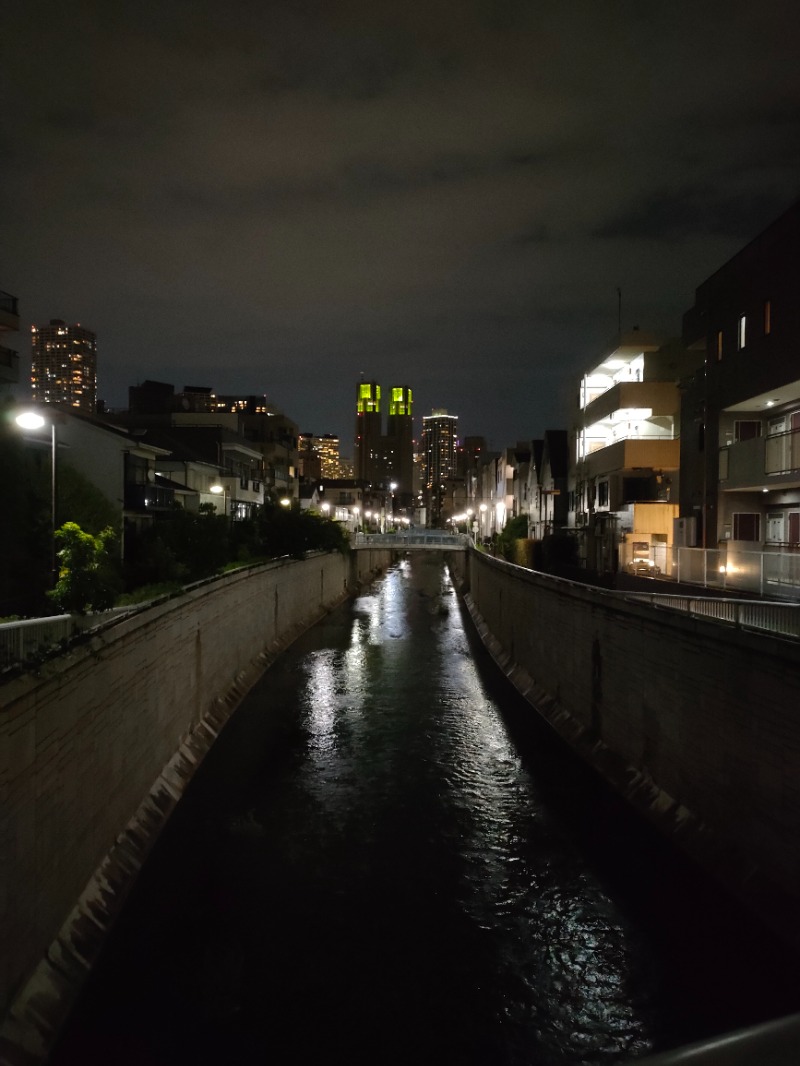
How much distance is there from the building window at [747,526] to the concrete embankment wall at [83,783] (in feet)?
51.9

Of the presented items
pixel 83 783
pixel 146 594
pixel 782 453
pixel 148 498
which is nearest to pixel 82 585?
pixel 83 783

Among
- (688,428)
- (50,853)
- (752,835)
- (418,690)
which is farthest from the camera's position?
(418,690)

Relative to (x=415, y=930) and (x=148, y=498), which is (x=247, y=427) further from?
(x=415, y=930)

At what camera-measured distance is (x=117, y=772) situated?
41.9 feet

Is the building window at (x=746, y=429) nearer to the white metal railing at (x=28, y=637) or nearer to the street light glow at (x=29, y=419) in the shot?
the street light glow at (x=29, y=419)

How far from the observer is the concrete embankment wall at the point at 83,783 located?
27.7ft

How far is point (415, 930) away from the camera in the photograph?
11.0 meters

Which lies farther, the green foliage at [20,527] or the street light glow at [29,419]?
the green foliage at [20,527]

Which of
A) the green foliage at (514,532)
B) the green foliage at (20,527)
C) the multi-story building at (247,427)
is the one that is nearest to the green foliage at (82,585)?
the green foliage at (20,527)

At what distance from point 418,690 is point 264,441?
161ft

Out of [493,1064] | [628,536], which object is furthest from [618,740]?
[628,536]

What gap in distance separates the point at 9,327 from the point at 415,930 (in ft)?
78.8

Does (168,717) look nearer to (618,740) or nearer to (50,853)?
(50,853)

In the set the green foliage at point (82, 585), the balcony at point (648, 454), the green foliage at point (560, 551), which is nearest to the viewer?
the green foliage at point (82, 585)
